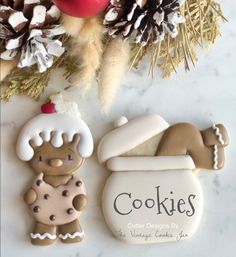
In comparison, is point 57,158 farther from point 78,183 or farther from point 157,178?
point 157,178

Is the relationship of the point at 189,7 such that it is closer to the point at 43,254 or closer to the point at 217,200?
the point at 217,200

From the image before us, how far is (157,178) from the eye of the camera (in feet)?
3.74

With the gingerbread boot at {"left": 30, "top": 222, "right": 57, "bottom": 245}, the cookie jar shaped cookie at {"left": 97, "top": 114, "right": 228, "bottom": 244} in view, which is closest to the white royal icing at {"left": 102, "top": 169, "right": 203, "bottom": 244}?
the cookie jar shaped cookie at {"left": 97, "top": 114, "right": 228, "bottom": 244}

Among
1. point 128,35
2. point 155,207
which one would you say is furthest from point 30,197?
point 128,35

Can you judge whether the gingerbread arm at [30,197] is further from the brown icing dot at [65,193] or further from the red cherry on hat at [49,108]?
the red cherry on hat at [49,108]

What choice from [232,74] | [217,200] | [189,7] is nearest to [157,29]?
[189,7]

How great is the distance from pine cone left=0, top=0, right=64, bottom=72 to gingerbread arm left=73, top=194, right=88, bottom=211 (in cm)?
26

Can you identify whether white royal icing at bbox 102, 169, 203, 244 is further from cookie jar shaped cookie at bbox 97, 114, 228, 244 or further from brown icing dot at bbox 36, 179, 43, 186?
brown icing dot at bbox 36, 179, 43, 186

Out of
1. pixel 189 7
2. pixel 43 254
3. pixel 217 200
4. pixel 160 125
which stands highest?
pixel 189 7

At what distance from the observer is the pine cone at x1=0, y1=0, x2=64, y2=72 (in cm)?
105

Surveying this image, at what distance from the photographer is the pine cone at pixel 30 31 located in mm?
1049

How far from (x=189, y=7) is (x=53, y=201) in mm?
453

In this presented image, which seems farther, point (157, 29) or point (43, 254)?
point (43, 254)

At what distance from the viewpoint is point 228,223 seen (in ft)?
3.79
